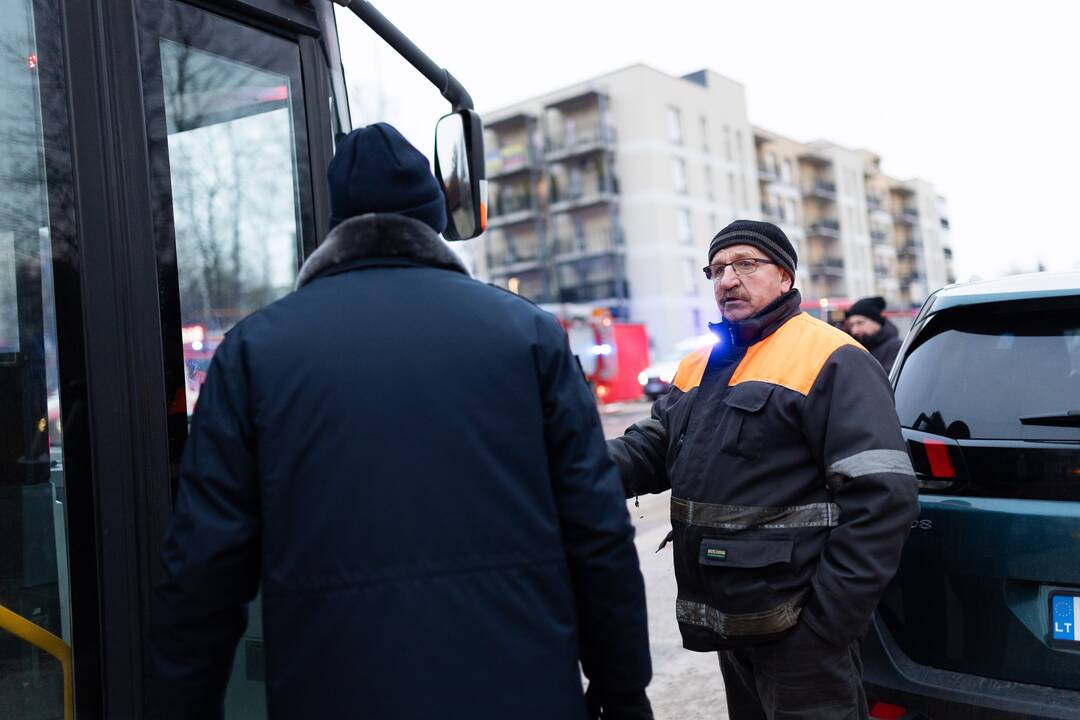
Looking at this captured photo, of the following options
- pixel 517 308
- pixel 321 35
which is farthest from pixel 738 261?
pixel 321 35

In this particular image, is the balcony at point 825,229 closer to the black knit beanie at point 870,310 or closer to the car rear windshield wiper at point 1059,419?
the black knit beanie at point 870,310

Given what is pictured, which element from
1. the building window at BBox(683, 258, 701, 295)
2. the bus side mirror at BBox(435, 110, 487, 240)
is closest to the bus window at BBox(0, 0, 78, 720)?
the bus side mirror at BBox(435, 110, 487, 240)

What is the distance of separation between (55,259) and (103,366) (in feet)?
0.83

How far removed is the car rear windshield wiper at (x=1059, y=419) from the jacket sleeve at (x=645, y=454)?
40.5 inches

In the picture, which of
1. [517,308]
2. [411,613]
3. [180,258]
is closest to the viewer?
[411,613]

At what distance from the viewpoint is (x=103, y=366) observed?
2.11 metres

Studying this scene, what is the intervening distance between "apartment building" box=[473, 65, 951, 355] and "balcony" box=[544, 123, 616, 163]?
0.06 m

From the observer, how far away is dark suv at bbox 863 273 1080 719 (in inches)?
105

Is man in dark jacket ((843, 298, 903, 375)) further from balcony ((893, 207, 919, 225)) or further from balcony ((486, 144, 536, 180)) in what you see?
balcony ((893, 207, 919, 225))

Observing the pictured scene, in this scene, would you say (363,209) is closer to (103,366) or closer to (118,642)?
(103,366)

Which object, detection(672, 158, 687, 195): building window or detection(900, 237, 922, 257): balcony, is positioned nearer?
detection(672, 158, 687, 195): building window

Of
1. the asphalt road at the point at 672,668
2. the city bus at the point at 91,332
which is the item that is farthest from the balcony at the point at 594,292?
the city bus at the point at 91,332

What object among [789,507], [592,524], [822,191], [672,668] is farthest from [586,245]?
[592,524]

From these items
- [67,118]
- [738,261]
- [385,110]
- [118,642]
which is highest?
[385,110]
